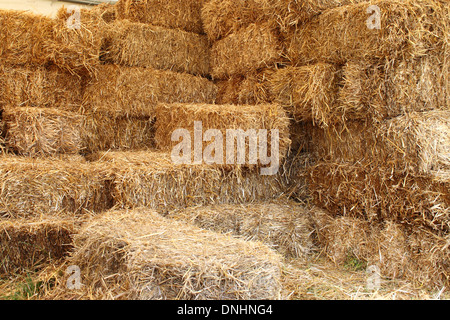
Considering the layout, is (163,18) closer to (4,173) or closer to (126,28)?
(126,28)

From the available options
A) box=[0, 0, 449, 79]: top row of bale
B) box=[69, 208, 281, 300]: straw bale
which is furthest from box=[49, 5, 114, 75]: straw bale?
box=[69, 208, 281, 300]: straw bale

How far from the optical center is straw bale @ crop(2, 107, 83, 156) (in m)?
3.25

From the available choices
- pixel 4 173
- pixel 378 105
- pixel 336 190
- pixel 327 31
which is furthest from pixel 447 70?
pixel 4 173

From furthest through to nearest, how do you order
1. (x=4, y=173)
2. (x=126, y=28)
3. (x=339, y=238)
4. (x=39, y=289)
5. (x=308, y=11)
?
(x=126, y=28) → (x=308, y=11) → (x=339, y=238) → (x=4, y=173) → (x=39, y=289)

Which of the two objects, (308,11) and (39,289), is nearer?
(39,289)

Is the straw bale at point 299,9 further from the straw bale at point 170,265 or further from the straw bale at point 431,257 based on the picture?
the straw bale at point 170,265

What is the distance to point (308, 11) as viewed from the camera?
348cm

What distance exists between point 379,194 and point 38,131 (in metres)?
2.46

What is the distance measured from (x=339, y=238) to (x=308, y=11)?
69.0 inches

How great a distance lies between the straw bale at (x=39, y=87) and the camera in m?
3.59

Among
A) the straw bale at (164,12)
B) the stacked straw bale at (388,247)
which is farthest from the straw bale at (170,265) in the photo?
the straw bale at (164,12)

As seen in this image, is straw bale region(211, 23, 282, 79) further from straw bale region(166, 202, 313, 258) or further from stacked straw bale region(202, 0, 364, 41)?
straw bale region(166, 202, 313, 258)

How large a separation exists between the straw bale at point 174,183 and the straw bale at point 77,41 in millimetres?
790
